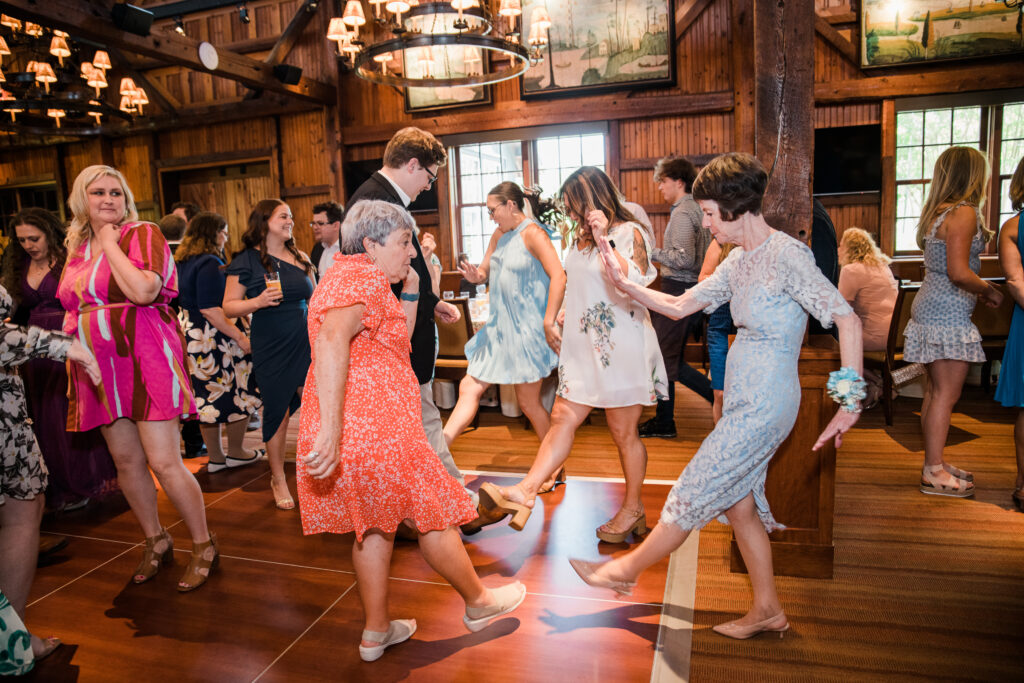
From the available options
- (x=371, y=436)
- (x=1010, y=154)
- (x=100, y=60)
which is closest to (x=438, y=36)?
(x=371, y=436)

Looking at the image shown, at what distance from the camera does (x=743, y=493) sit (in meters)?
1.97

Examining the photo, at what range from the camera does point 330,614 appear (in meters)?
2.45

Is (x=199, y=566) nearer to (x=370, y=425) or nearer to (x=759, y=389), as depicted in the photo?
(x=370, y=425)

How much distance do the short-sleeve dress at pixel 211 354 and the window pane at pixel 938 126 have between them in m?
7.55

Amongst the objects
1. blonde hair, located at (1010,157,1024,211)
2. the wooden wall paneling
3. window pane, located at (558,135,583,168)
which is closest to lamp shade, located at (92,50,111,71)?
window pane, located at (558,135,583,168)

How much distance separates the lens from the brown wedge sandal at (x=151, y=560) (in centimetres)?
276

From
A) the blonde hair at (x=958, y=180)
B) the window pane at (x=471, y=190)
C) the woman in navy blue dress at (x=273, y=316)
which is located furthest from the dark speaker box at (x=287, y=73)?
the blonde hair at (x=958, y=180)

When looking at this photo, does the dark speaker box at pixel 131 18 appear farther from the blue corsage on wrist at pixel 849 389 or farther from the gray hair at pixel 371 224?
the blue corsage on wrist at pixel 849 389

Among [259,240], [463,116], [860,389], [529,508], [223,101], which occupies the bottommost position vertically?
[529,508]

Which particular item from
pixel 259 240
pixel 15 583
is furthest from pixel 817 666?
pixel 259 240

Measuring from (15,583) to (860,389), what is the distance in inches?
109

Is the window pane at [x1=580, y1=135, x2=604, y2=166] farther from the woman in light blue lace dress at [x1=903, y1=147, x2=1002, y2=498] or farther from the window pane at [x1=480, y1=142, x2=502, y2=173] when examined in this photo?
the woman in light blue lace dress at [x1=903, y1=147, x2=1002, y2=498]

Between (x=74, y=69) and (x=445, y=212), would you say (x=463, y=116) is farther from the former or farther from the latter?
(x=74, y=69)

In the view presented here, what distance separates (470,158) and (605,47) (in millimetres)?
2252
